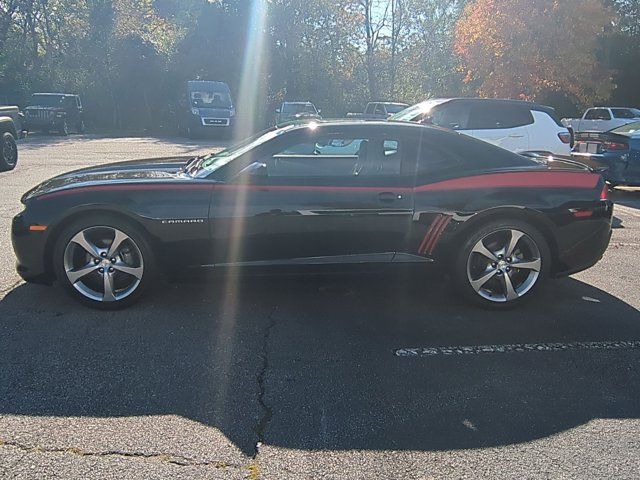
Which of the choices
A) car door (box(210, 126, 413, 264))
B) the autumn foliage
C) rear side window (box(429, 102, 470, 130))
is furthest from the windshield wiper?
the autumn foliage

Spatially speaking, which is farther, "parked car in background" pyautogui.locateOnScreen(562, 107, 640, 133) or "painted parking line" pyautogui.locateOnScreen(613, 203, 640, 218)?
"parked car in background" pyautogui.locateOnScreen(562, 107, 640, 133)

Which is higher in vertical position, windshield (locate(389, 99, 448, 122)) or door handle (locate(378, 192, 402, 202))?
windshield (locate(389, 99, 448, 122))

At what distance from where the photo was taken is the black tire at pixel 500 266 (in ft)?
14.1

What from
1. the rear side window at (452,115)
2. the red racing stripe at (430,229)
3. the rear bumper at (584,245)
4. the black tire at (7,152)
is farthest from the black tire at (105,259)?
the black tire at (7,152)

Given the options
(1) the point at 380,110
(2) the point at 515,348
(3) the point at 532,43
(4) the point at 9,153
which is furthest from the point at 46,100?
(2) the point at 515,348

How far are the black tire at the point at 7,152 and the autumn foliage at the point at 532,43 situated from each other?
1470 cm

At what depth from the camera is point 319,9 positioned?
98.5 ft

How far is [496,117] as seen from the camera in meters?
8.61

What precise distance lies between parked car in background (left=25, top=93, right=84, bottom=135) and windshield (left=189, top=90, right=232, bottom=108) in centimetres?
556

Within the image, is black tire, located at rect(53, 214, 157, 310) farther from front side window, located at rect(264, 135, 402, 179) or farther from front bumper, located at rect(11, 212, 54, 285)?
front side window, located at rect(264, 135, 402, 179)

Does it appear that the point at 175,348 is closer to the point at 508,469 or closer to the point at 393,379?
the point at 393,379

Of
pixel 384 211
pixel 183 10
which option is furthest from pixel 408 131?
pixel 183 10

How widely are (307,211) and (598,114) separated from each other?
19340mm

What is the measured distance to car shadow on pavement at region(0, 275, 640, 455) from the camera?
9.42 ft
